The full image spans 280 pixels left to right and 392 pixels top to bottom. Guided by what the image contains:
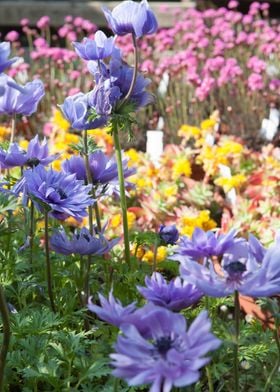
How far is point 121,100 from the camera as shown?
177 centimetres

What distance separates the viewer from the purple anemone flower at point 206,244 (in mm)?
1210

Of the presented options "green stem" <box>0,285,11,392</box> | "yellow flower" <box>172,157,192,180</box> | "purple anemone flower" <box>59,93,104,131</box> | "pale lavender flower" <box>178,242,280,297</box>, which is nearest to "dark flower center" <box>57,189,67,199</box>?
"purple anemone flower" <box>59,93,104,131</box>

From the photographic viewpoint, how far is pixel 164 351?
3.31 feet

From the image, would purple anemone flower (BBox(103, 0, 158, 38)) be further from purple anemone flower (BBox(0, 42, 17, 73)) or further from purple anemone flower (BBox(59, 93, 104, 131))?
purple anemone flower (BBox(0, 42, 17, 73))

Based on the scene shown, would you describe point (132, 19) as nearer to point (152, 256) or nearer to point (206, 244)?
point (206, 244)

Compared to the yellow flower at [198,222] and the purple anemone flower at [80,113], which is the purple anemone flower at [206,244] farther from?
the yellow flower at [198,222]

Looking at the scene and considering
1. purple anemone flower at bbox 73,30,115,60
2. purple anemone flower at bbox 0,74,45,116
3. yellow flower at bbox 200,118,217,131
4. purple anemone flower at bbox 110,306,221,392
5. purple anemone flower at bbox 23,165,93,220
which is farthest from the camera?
yellow flower at bbox 200,118,217,131

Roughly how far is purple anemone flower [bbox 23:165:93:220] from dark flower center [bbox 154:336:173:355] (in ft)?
1.90

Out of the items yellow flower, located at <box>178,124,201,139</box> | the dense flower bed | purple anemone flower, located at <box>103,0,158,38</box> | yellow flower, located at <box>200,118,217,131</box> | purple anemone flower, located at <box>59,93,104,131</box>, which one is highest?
purple anemone flower, located at <box>103,0,158,38</box>

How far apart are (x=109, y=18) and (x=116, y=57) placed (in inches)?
3.8

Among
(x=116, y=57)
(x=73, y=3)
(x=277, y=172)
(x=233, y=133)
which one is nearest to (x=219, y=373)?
(x=116, y=57)

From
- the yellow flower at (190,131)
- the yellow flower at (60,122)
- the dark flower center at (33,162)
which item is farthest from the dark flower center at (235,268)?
the yellow flower at (60,122)

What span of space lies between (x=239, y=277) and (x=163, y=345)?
0.63 ft

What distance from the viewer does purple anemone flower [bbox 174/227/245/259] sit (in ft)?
3.97
